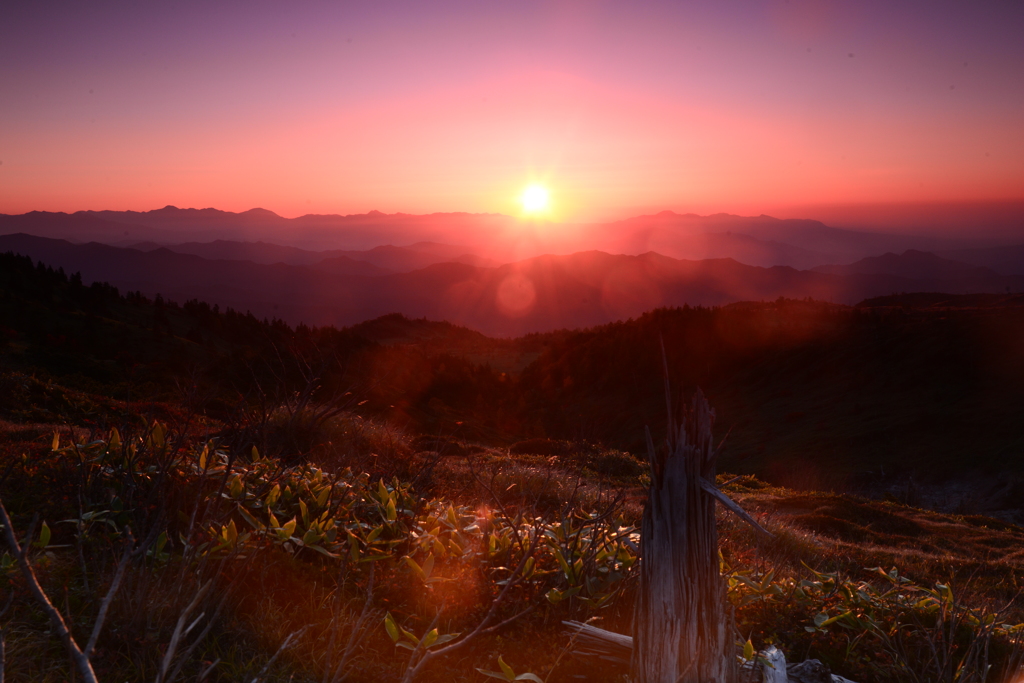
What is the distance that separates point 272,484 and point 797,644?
4251 mm

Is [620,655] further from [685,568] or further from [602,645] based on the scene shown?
Result: [685,568]

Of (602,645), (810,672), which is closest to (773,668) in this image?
(810,672)

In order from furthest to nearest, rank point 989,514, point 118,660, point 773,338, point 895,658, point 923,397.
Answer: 1. point 773,338
2. point 923,397
3. point 989,514
4. point 895,658
5. point 118,660

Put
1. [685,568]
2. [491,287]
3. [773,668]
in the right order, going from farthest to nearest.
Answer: [491,287], [773,668], [685,568]

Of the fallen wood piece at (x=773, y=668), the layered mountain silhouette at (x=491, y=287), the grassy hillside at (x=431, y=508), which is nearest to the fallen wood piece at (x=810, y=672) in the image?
the fallen wood piece at (x=773, y=668)

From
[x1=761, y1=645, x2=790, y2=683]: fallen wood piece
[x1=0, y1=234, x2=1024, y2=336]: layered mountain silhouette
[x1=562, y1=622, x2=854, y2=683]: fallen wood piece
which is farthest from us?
[x1=0, y1=234, x2=1024, y2=336]: layered mountain silhouette

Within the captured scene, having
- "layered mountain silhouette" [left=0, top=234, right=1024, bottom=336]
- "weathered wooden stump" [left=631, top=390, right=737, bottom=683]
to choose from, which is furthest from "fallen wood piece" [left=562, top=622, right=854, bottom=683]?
"layered mountain silhouette" [left=0, top=234, right=1024, bottom=336]

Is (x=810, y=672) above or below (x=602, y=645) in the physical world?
below

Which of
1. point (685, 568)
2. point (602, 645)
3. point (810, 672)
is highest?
point (685, 568)

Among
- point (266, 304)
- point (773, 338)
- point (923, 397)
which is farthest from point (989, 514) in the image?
point (266, 304)

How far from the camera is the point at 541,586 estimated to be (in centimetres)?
411

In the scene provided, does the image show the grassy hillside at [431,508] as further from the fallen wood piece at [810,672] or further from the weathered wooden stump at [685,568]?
the weathered wooden stump at [685,568]

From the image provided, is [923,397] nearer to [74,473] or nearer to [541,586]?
[541,586]

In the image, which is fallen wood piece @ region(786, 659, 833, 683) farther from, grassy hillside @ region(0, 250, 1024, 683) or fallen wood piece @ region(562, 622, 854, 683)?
grassy hillside @ region(0, 250, 1024, 683)
